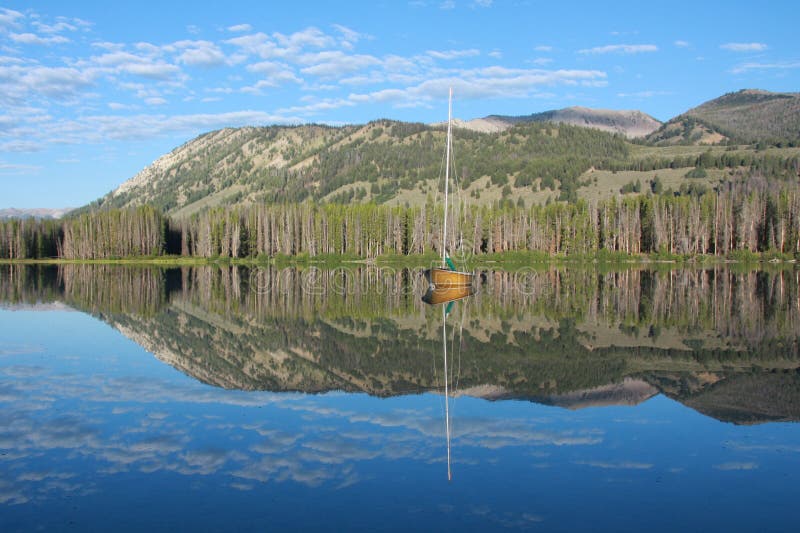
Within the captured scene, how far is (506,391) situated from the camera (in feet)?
54.7

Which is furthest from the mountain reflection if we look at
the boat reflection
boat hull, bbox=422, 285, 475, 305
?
boat hull, bbox=422, 285, 475, 305

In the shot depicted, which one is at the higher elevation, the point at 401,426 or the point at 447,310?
the point at 447,310

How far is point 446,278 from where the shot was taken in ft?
154

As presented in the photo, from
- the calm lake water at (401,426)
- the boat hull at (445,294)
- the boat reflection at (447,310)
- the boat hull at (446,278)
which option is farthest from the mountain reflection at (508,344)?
the boat hull at (446,278)

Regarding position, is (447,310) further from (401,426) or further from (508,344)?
(401,426)

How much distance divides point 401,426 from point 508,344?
1019cm

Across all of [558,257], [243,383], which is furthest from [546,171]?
[243,383]

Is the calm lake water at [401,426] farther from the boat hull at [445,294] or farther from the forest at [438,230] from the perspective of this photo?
the forest at [438,230]

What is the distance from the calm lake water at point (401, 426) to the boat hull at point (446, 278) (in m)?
17.5

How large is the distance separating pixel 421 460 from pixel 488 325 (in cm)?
1682

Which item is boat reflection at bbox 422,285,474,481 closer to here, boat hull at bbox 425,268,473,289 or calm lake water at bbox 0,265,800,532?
calm lake water at bbox 0,265,800,532

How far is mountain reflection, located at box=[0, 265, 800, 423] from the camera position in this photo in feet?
55.6

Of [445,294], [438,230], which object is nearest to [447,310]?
[445,294]

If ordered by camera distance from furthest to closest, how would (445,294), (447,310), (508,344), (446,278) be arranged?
(446,278)
(445,294)
(447,310)
(508,344)
